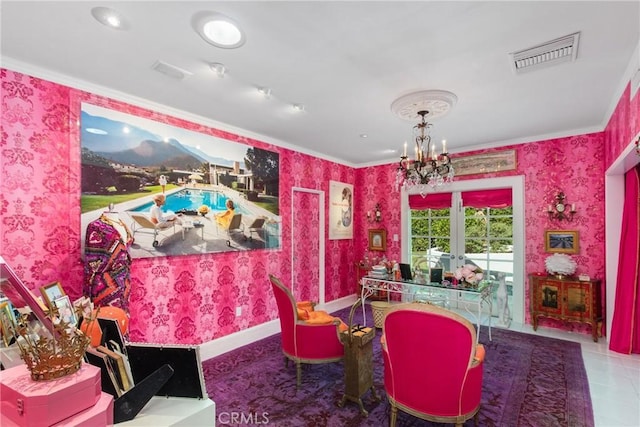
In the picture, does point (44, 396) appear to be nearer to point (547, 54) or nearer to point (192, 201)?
point (192, 201)

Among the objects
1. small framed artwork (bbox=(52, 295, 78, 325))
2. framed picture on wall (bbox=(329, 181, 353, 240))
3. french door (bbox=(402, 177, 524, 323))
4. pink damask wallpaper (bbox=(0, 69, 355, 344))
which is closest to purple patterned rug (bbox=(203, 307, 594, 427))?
pink damask wallpaper (bbox=(0, 69, 355, 344))

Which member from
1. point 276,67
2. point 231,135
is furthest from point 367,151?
point 276,67

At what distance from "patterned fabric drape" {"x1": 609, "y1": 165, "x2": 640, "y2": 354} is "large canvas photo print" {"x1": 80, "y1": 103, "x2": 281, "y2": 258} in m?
4.23

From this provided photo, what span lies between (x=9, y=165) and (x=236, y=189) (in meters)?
2.04

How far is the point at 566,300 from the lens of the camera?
3922 millimetres

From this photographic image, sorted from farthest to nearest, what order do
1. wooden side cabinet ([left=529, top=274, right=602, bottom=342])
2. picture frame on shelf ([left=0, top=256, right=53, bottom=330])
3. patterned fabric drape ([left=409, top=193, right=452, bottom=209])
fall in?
patterned fabric drape ([left=409, top=193, right=452, bottom=209]) → wooden side cabinet ([left=529, top=274, right=602, bottom=342]) → picture frame on shelf ([left=0, top=256, right=53, bottom=330])

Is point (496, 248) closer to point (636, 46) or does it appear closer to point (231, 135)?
point (636, 46)

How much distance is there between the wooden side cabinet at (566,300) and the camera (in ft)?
12.4

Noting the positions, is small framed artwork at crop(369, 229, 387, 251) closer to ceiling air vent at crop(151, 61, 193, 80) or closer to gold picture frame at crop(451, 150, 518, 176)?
gold picture frame at crop(451, 150, 518, 176)

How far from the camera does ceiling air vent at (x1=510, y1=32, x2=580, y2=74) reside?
82.6 inches

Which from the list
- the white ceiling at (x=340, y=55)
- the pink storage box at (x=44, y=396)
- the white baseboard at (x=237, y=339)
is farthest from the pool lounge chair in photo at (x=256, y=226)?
the pink storage box at (x=44, y=396)

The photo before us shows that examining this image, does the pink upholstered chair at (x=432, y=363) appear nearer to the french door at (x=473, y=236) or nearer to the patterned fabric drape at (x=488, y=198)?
the french door at (x=473, y=236)

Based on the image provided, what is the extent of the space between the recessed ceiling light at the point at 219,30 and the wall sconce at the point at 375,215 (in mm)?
4249

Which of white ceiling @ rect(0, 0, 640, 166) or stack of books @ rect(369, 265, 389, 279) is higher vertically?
white ceiling @ rect(0, 0, 640, 166)
